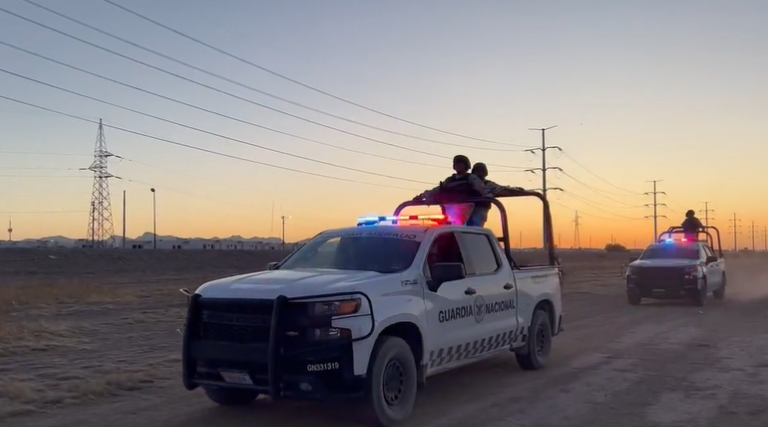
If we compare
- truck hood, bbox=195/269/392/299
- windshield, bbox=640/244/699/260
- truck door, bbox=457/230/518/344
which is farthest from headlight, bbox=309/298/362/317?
windshield, bbox=640/244/699/260

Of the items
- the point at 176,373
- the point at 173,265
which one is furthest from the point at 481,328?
the point at 173,265

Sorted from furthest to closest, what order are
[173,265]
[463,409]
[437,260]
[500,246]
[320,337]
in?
[173,265] < [500,246] < [437,260] < [463,409] < [320,337]

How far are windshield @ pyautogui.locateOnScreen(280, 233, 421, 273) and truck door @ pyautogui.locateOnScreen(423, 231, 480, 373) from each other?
28cm

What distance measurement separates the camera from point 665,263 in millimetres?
22016

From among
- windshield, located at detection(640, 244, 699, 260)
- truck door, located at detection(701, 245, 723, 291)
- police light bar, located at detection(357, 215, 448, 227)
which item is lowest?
truck door, located at detection(701, 245, 723, 291)

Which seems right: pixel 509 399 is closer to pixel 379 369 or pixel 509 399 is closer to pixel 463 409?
pixel 463 409

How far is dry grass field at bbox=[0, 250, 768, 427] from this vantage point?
7938 mm

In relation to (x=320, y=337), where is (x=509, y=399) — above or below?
below

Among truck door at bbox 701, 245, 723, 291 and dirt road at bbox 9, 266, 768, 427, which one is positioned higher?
truck door at bbox 701, 245, 723, 291

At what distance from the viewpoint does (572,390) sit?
362 inches

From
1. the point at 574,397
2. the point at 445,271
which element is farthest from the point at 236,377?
the point at 574,397

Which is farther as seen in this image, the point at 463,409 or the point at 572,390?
the point at 572,390

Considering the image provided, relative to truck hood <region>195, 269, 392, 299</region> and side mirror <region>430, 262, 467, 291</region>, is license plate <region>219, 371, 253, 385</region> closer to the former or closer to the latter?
truck hood <region>195, 269, 392, 299</region>

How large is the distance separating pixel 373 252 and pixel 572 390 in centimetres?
290
